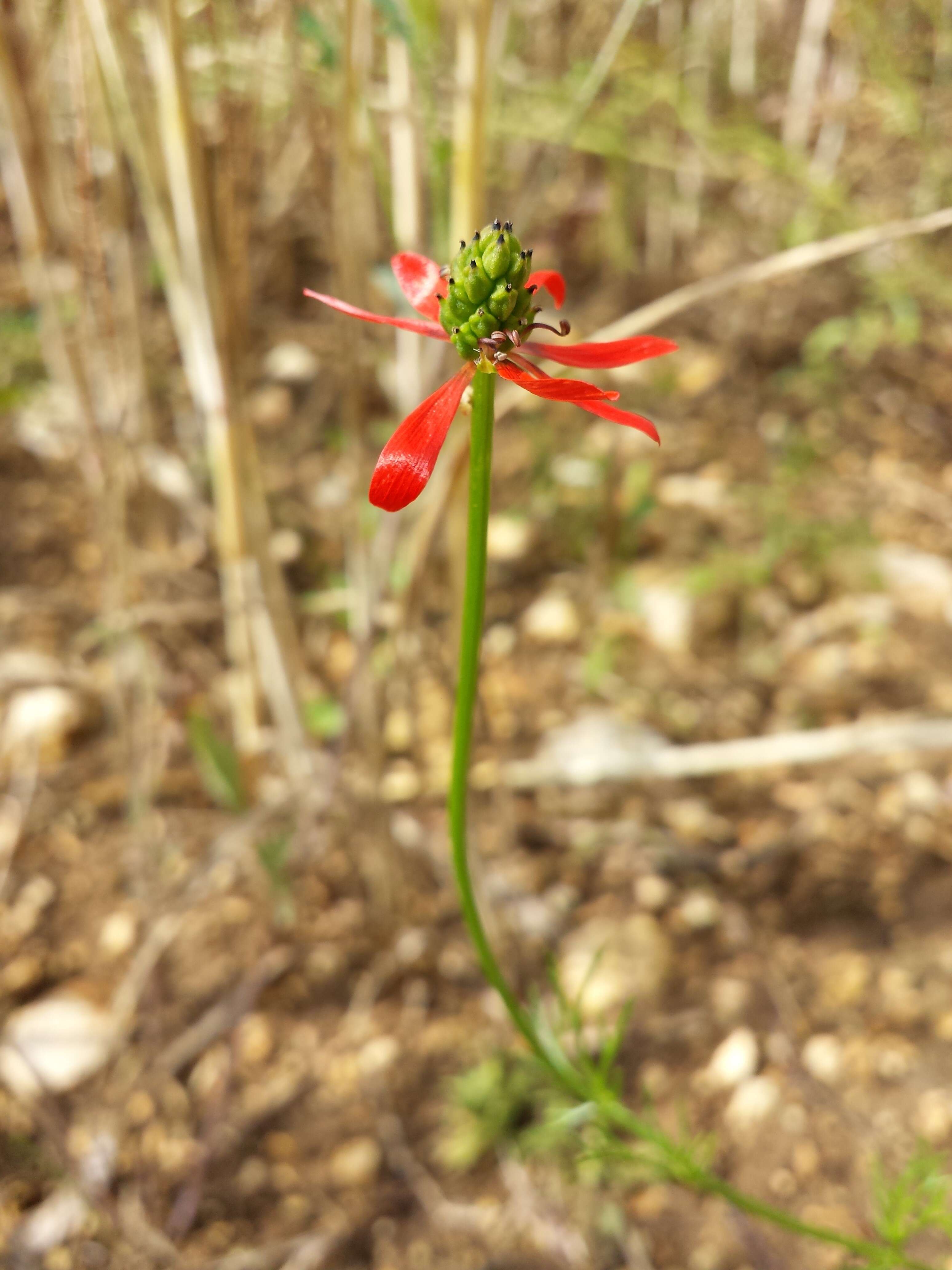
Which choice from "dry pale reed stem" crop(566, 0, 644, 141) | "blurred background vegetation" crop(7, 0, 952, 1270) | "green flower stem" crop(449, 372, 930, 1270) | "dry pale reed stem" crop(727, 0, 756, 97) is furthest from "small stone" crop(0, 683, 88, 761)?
"dry pale reed stem" crop(727, 0, 756, 97)

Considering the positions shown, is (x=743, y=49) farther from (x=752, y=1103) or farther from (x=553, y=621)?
(x=752, y=1103)

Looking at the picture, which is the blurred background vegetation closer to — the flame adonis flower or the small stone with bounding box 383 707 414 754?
the small stone with bounding box 383 707 414 754

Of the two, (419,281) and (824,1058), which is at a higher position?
(419,281)

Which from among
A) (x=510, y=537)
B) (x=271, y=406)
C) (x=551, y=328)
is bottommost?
(x=510, y=537)

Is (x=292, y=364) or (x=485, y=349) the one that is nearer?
(x=485, y=349)

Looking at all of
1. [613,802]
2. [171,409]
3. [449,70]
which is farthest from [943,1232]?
[171,409]

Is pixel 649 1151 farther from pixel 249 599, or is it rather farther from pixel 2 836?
pixel 2 836

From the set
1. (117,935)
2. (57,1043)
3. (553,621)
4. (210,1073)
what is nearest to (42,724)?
(117,935)
